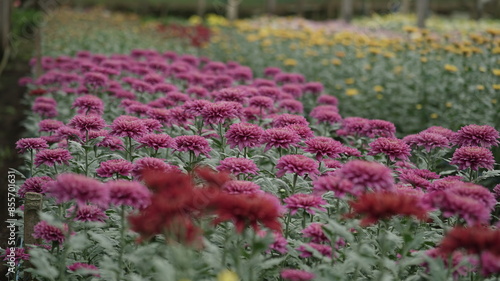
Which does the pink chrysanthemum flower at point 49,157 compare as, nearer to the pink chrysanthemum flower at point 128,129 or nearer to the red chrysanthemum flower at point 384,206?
the pink chrysanthemum flower at point 128,129

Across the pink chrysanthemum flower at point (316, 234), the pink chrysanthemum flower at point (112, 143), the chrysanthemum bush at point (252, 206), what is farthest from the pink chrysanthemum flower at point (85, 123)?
the pink chrysanthemum flower at point (316, 234)

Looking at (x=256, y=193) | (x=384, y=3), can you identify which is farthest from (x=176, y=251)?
(x=384, y=3)

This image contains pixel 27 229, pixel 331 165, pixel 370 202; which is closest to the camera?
pixel 370 202

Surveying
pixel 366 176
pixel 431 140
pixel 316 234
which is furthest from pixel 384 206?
pixel 431 140

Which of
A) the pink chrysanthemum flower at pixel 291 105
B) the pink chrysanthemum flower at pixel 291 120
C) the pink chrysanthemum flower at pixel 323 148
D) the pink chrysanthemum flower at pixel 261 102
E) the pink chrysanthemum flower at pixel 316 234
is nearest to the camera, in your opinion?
the pink chrysanthemum flower at pixel 316 234

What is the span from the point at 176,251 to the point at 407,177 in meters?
1.70

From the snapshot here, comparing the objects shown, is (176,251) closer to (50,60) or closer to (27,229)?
(27,229)

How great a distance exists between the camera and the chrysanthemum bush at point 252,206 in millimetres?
1908

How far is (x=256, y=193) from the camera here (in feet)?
7.49

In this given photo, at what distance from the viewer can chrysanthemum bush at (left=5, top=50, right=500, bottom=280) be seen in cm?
191

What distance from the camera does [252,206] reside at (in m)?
1.89

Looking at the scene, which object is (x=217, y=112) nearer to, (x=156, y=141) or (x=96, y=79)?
(x=156, y=141)

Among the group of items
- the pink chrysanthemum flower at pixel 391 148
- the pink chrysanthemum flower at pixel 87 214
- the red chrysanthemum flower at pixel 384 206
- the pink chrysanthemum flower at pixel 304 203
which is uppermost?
the red chrysanthemum flower at pixel 384 206

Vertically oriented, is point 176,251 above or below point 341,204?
above
